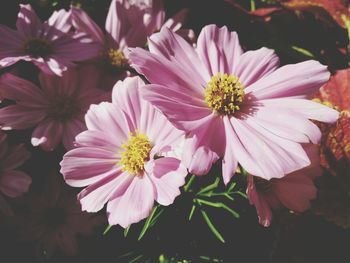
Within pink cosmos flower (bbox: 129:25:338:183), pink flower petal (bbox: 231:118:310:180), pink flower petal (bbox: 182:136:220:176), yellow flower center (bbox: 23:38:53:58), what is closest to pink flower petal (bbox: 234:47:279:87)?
pink cosmos flower (bbox: 129:25:338:183)

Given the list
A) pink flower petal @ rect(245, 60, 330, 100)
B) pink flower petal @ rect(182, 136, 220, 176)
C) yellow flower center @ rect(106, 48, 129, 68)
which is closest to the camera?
pink flower petal @ rect(182, 136, 220, 176)

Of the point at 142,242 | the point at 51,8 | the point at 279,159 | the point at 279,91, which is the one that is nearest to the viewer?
the point at 279,159

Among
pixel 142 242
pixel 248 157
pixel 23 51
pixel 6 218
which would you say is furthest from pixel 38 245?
pixel 248 157

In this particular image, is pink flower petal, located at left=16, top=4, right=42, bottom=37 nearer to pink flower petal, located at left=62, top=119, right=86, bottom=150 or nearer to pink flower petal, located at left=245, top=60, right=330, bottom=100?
pink flower petal, located at left=62, top=119, right=86, bottom=150

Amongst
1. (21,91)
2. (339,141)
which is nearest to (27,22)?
(21,91)

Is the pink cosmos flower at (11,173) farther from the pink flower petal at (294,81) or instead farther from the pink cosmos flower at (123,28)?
the pink flower petal at (294,81)

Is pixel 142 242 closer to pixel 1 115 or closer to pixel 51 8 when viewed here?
pixel 1 115
